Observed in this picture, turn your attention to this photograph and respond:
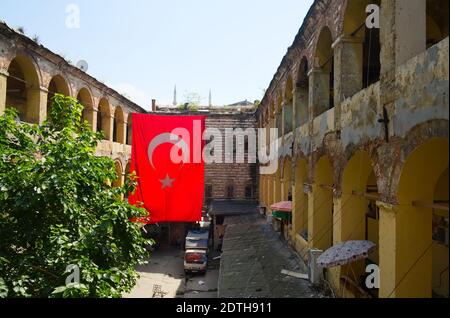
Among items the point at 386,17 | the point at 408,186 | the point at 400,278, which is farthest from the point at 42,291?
the point at 386,17

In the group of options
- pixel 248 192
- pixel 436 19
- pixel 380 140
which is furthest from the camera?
pixel 248 192

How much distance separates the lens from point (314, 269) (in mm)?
10086

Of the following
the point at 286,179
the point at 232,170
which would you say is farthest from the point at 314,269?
the point at 232,170

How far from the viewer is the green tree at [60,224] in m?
6.21

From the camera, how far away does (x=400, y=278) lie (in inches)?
240

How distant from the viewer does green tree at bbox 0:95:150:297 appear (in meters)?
Result: 6.21

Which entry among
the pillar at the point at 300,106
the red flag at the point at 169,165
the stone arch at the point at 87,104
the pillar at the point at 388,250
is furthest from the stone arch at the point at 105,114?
the pillar at the point at 388,250

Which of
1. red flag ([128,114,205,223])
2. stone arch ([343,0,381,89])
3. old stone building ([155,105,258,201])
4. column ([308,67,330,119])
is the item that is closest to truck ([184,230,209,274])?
red flag ([128,114,205,223])

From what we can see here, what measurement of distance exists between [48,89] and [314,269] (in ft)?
47.2

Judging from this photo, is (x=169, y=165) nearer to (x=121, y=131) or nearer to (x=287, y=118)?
(x=121, y=131)

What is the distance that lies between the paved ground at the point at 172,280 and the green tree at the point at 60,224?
987 cm

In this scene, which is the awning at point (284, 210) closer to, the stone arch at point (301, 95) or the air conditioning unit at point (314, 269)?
the stone arch at point (301, 95)

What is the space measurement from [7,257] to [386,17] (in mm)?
8181

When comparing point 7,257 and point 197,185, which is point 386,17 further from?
point 197,185
